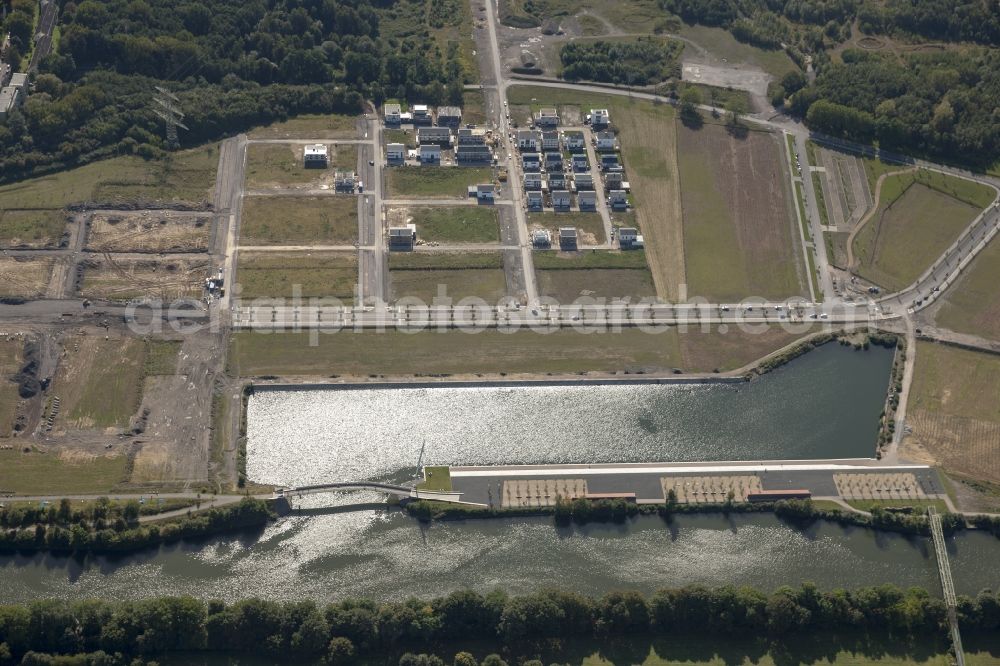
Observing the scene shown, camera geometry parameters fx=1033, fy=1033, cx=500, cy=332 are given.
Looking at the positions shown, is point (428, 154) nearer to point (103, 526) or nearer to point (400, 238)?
point (400, 238)

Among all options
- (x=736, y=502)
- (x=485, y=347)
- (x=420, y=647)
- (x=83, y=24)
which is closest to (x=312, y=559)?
(x=420, y=647)

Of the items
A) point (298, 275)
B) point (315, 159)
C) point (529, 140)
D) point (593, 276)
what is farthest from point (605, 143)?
point (298, 275)

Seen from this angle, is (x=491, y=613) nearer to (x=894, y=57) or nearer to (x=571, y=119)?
(x=571, y=119)

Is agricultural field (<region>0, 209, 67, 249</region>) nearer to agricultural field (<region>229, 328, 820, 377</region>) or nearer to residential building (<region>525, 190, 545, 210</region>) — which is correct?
agricultural field (<region>229, 328, 820, 377</region>)

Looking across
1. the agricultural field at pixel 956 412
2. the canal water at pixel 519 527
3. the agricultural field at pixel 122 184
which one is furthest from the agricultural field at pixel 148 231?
the agricultural field at pixel 956 412

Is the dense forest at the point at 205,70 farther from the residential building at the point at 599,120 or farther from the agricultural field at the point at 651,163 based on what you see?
the residential building at the point at 599,120

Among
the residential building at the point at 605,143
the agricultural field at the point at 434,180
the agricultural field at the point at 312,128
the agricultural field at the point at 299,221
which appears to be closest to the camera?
the agricultural field at the point at 299,221

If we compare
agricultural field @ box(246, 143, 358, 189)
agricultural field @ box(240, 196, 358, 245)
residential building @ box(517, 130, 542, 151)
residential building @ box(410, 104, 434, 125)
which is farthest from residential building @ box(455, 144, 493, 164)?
agricultural field @ box(240, 196, 358, 245)
